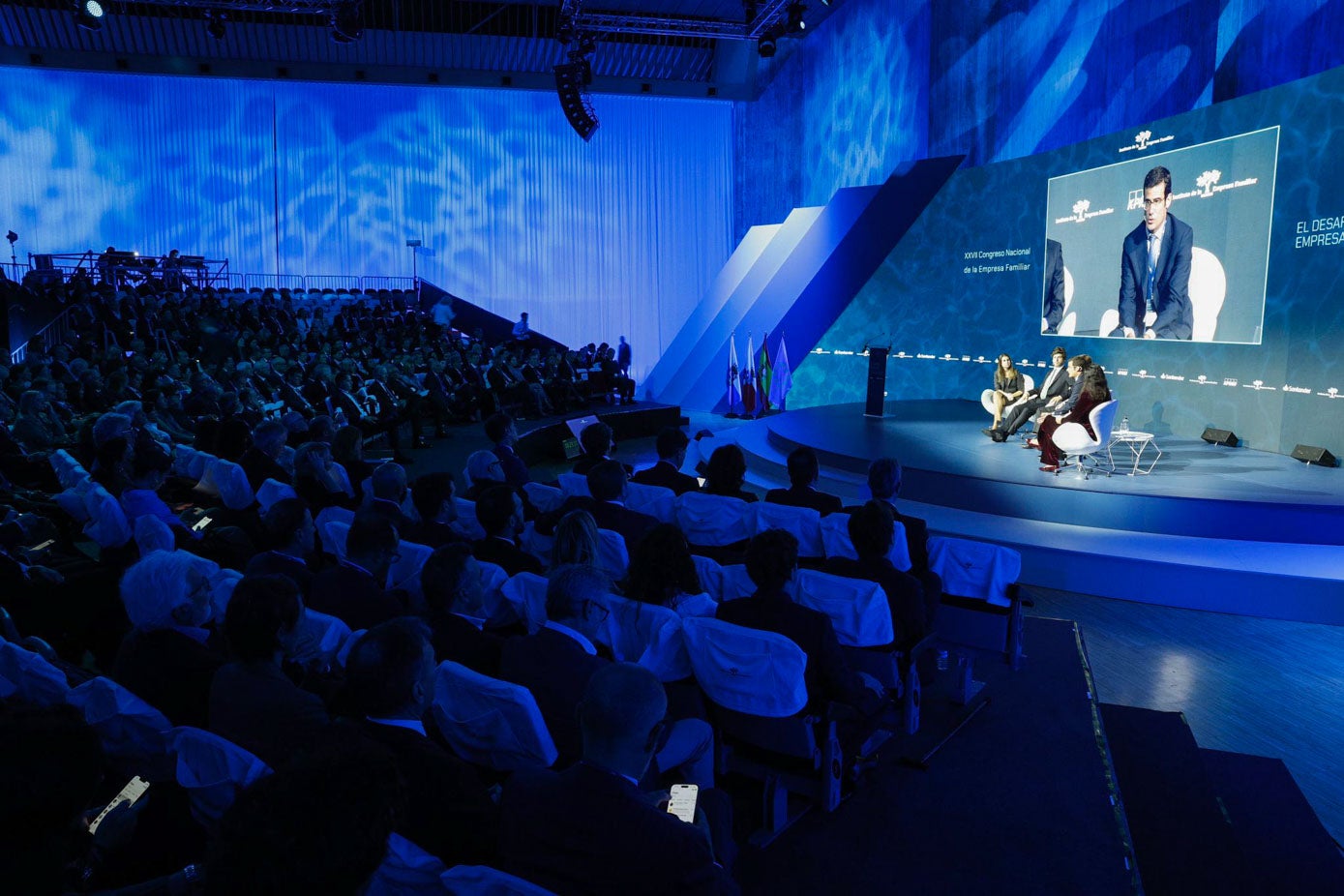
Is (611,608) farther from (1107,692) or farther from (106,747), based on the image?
(1107,692)

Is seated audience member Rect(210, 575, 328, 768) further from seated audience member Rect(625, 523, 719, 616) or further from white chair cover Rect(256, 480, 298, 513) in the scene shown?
white chair cover Rect(256, 480, 298, 513)

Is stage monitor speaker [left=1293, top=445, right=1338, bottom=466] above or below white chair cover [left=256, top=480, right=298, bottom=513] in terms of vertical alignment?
below

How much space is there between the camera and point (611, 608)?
9.90 ft

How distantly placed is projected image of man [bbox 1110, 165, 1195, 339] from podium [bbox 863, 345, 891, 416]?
2720mm

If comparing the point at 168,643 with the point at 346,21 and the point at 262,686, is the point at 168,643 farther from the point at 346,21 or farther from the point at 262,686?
the point at 346,21

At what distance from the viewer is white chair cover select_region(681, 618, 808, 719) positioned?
2623 mm

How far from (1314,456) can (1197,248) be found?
2493mm

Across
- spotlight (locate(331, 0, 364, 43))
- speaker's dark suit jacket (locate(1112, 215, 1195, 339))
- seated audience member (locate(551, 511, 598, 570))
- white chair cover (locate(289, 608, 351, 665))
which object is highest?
spotlight (locate(331, 0, 364, 43))

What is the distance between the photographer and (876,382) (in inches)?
445

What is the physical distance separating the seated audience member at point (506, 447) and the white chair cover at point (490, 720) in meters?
3.60

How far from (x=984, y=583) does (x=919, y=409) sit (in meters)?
8.96

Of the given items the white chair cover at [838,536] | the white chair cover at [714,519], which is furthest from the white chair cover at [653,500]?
the white chair cover at [838,536]

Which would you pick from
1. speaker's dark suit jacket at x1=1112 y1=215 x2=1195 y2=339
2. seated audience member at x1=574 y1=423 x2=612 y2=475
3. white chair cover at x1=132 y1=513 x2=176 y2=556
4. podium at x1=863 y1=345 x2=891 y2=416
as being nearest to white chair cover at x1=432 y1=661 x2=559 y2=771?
white chair cover at x1=132 y1=513 x2=176 y2=556

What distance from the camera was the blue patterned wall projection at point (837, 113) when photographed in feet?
48.6
